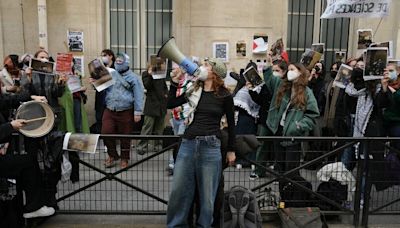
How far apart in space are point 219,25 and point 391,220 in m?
5.63

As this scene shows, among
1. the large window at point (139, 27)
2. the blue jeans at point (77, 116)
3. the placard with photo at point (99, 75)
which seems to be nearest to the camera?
the placard with photo at point (99, 75)

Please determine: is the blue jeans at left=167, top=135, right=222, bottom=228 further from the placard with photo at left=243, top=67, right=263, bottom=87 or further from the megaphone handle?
the placard with photo at left=243, top=67, right=263, bottom=87

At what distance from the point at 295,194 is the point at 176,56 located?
2176 mm

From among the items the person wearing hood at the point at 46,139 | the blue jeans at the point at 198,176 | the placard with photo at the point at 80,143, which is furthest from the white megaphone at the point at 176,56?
the person wearing hood at the point at 46,139

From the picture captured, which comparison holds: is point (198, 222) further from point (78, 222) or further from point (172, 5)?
point (172, 5)

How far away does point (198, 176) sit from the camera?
159 inches

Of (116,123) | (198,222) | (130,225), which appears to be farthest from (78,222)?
(116,123)

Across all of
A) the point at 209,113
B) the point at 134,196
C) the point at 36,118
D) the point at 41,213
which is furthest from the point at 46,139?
the point at 209,113

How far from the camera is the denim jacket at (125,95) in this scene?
6.48m

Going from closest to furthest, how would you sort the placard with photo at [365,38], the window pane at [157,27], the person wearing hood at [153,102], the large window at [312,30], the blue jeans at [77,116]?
1. the blue jeans at [77,116]
2. the placard with photo at [365,38]
3. the person wearing hood at [153,102]
4. the window pane at [157,27]
5. the large window at [312,30]

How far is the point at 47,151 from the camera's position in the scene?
14.0ft

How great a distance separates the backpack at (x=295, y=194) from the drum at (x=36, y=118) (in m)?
2.59

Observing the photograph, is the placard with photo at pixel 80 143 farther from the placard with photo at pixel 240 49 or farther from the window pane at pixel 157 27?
the window pane at pixel 157 27

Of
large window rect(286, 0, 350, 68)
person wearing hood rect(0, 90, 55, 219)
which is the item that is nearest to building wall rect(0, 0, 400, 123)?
large window rect(286, 0, 350, 68)
